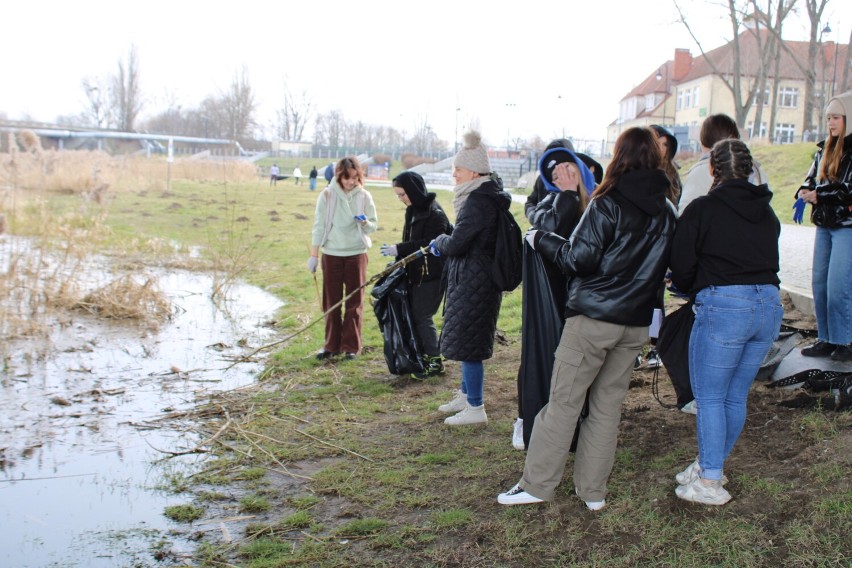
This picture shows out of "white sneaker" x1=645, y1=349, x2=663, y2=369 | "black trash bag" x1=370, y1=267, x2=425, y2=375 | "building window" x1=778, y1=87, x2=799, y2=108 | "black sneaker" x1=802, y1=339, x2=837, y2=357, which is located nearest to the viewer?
"black sneaker" x1=802, y1=339, x2=837, y2=357

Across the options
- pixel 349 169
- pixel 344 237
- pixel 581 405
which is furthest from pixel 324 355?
pixel 581 405

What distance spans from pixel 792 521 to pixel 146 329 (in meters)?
7.29

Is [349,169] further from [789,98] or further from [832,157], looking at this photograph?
[789,98]

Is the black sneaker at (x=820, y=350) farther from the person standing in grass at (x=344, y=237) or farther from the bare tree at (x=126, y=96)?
the bare tree at (x=126, y=96)

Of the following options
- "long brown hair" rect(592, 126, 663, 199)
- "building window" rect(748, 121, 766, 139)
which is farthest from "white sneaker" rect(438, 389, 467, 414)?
"building window" rect(748, 121, 766, 139)

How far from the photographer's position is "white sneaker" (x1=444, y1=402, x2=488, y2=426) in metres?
5.38

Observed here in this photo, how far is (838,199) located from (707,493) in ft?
7.94

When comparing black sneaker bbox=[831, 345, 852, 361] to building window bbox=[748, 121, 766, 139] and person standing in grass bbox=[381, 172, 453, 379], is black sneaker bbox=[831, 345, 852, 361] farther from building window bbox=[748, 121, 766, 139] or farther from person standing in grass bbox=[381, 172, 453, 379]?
building window bbox=[748, 121, 766, 139]

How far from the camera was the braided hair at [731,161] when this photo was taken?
3.58 metres

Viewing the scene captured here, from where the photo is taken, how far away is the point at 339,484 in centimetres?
448

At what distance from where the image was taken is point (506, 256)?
16.3 feet

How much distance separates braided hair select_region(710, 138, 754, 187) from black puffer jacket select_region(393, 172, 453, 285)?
284 centimetres

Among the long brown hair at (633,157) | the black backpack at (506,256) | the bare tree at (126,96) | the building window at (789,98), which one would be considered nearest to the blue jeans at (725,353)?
the long brown hair at (633,157)

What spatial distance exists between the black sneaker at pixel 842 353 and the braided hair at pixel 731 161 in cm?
213
